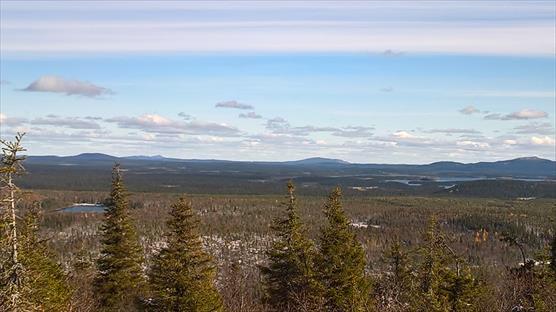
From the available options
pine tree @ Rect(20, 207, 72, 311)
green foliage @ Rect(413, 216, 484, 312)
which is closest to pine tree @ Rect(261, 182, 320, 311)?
pine tree @ Rect(20, 207, 72, 311)

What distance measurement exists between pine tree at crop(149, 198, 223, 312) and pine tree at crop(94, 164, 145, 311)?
1057 cm

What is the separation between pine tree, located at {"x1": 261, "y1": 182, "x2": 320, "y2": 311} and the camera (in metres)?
32.2

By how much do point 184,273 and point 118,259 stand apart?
468 inches

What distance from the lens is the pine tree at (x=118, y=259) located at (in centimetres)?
3656

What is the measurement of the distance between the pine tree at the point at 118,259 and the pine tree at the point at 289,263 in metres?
8.99

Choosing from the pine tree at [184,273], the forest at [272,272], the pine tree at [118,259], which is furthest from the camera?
the pine tree at [118,259]

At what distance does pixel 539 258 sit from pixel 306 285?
11.5 m

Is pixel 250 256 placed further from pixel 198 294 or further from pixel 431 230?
pixel 431 230

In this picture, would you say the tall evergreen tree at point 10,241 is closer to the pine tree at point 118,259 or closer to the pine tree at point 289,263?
the pine tree at point 289,263

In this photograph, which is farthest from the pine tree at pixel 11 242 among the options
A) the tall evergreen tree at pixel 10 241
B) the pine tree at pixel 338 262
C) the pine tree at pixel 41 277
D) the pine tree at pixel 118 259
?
the pine tree at pixel 118 259

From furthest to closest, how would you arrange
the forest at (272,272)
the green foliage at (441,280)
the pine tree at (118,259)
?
the pine tree at (118,259)
the forest at (272,272)
the green foliage at (441,280)

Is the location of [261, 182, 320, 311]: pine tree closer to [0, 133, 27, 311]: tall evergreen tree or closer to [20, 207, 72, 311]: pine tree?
[20, 207, 72, 311]: pine tree

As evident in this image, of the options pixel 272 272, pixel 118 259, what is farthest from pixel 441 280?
pixel 118 259

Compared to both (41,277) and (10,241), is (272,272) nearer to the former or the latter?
(41,277)
